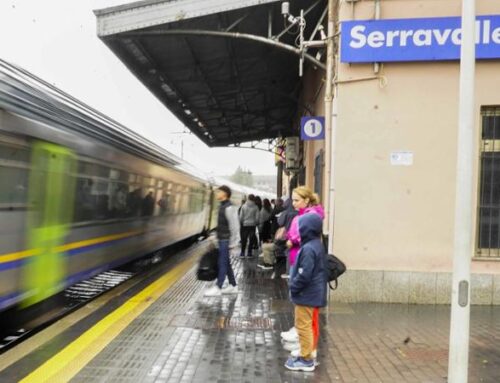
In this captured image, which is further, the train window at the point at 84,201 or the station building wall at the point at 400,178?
the station building wall at the point at 400,178

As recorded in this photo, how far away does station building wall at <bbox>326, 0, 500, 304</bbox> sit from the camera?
7.53m

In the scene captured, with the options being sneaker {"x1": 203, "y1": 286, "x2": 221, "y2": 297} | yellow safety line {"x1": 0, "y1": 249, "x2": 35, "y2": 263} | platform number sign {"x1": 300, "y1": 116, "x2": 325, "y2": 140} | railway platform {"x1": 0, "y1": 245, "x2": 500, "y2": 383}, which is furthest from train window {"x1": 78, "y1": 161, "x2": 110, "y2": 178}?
platform number sign {"x1": 300, "y1": 116, "x2": 325, "y2": 140}

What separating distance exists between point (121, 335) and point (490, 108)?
5813 millimetres

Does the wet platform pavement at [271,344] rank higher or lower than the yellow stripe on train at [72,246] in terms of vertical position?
lower

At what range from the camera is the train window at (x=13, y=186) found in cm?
517

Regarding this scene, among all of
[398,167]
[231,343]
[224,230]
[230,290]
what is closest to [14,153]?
[231,343]

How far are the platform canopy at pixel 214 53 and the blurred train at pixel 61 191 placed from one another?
1642mm

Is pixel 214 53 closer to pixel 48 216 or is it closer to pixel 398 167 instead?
pixel 398 167

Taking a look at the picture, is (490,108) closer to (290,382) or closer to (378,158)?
(378,158)

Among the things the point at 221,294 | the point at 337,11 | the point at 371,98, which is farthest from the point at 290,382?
the point at 337,11

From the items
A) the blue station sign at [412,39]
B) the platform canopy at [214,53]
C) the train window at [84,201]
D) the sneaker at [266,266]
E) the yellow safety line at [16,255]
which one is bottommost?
the sneaker at [266,266]

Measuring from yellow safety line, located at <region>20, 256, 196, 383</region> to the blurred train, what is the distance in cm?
76

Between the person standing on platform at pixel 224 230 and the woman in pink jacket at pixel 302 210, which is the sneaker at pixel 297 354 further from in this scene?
the person standing on platform at pixel 224 230

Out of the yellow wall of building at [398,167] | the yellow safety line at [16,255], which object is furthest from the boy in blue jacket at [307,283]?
the yellow wall of building at [398,167]
